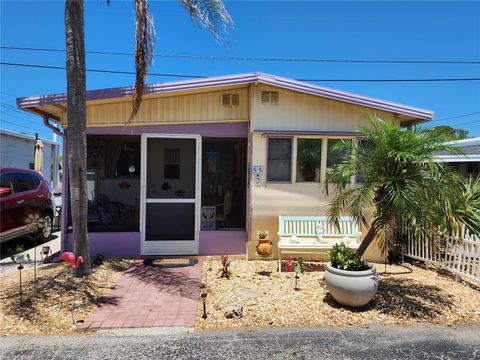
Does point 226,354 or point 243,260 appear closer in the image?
point 226,354

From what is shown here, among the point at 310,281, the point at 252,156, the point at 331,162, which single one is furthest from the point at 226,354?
the point at 331,162

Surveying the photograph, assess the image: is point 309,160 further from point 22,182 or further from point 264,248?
point 22,182

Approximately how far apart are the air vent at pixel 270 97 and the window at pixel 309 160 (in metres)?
0.97

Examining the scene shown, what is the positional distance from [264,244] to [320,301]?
76.7 inches

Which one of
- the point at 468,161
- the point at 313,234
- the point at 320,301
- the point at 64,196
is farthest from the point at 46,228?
the point at 468,161

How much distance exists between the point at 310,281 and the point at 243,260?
68.3 inches

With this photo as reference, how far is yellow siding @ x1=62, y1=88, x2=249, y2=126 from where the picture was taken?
22.1ft

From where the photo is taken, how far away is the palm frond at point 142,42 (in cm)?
505

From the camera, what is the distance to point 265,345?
3523mm

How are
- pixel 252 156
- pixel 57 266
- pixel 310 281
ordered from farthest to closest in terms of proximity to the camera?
1. pixel 252 156
2. pixel 57 266
3. pixel 310 281

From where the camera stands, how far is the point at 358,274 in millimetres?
4328

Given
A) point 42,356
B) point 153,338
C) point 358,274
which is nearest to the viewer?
→ point 42,356

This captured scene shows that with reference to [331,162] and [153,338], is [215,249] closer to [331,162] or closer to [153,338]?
[331,162]

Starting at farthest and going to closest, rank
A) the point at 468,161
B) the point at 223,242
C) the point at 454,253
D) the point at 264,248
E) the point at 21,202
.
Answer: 1. the point at 468,161
2. the point at 21,202
3. the point at 223,242
4. the point at 264,248
5. the point at 454,253
